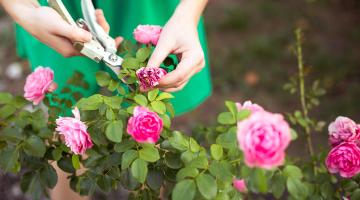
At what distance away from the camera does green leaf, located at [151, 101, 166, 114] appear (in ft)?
4.13

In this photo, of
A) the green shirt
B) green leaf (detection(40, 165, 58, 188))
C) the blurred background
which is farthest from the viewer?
the blurred background

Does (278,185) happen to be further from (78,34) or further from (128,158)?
(78,34)

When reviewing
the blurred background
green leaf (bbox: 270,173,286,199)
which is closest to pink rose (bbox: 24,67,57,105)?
green leaf (bbox: 270,173,286,199)

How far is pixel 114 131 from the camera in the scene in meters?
1.22

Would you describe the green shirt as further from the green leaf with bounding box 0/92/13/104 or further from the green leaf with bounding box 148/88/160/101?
the green leaf with bounding box 148/88/160/101

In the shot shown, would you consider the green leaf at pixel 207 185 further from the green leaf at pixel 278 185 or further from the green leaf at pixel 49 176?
the green leaf at pixel 49 176

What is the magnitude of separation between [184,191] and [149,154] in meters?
0.13

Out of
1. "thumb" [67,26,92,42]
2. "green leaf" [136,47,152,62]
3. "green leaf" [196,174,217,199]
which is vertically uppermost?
"thumb" [67,26,92,42]

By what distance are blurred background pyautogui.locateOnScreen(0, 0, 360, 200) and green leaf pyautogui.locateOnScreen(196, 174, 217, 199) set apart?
1756 mm

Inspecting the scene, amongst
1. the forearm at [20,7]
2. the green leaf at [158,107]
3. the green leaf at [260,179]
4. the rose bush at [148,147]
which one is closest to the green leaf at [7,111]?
the rose bush at [148,147]

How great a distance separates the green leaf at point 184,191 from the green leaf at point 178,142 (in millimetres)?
112

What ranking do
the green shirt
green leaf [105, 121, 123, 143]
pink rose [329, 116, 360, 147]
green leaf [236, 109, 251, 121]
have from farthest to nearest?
the green shirt, pink rose [329, 116, 360, 147], green leaf [105, 121, 123, 143], green leaf [236, 109, 251, 121]

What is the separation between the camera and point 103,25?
1.52 meters

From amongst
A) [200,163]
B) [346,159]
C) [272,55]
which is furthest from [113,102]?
[272,55]
